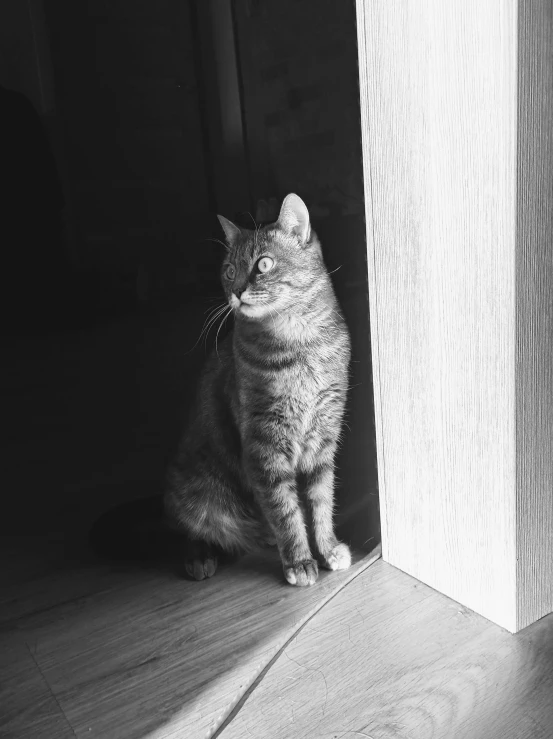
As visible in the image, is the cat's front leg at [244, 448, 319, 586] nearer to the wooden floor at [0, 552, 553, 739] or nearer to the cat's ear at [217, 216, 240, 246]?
the wooden floor at [0, 552, 553, 739]

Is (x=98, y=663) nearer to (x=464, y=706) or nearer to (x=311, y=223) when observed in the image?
(x=464, y=706)

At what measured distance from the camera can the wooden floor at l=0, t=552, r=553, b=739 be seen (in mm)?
958

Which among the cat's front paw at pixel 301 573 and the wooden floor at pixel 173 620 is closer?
the wooden floor at pixel 173 620

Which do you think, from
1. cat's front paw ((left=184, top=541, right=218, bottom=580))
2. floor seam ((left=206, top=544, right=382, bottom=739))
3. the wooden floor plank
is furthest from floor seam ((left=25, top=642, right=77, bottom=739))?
cat's front paw ((left=184, top=541, right=218, bottom=580))

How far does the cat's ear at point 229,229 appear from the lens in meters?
1.27

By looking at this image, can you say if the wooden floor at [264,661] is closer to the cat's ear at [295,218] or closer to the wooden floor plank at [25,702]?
the wooden floor plank at [25,702]

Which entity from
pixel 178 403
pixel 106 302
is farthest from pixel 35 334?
pixel 178 403

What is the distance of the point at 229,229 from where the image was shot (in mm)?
1288

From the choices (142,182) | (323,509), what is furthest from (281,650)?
(142,182)

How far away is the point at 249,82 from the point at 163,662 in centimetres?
100

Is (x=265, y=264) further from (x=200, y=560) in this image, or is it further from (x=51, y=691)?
(x=51, y=691)

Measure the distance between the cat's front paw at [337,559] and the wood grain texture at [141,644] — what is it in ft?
0.06

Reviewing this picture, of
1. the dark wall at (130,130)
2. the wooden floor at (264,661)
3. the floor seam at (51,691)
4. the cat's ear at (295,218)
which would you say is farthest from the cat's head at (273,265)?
the floor seam at (51,691)

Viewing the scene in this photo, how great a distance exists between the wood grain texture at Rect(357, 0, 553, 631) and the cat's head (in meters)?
0.13
